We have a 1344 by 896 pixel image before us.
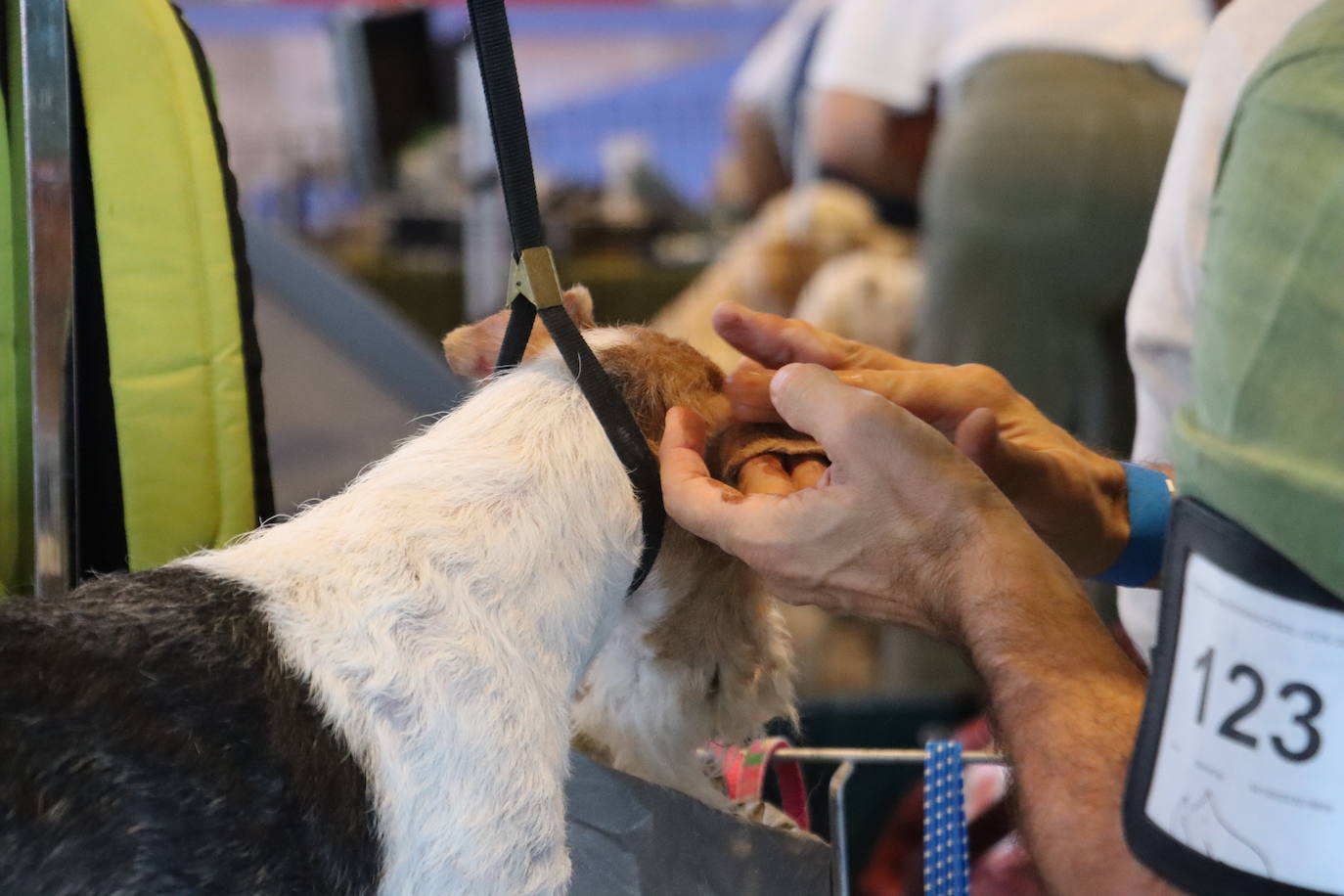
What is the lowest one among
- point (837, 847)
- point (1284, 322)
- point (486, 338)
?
point (837, 847)

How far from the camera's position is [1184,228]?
1.30 m

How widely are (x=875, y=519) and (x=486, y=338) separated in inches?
14.6

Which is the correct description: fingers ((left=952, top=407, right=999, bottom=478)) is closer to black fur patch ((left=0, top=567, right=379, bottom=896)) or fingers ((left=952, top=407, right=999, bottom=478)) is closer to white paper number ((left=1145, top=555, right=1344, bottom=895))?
white paper number ((left=1145, top=555, right=1344, bottom=895))

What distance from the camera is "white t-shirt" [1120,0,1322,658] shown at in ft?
4.19

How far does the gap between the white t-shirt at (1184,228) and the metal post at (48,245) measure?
973mm

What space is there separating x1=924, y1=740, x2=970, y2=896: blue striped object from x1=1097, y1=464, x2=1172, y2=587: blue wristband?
0.31m

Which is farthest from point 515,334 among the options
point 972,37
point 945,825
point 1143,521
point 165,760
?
point 972,37

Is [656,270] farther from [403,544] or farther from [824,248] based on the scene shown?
[403,544]

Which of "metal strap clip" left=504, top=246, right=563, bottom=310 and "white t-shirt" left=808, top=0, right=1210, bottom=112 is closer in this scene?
"metal strap clip" left=504, top=246, right=563, bottom=310

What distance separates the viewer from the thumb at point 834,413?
895 millimetres

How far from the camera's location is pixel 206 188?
3.17 ft

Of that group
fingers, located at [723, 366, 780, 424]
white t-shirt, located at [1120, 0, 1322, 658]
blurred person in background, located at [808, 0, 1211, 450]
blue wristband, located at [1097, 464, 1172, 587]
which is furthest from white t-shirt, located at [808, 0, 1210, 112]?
fingers, located at [723, 366, 780, 424]

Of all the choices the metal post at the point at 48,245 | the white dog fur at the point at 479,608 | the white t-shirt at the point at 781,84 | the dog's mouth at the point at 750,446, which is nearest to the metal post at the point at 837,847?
the white dog fur at the point at 479,608

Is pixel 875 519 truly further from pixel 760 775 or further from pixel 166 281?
pixel 166 281
